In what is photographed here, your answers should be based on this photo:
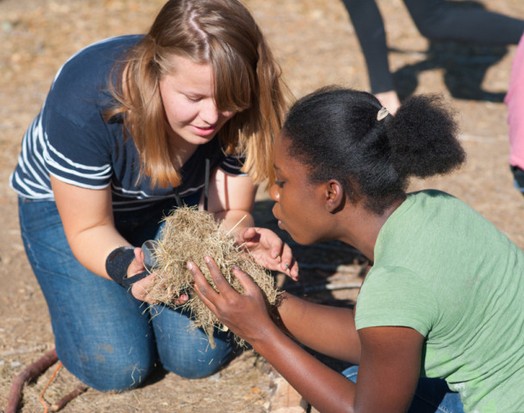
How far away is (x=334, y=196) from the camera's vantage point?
2373 mm

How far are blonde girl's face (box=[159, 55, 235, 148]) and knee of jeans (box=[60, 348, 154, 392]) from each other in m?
0.97

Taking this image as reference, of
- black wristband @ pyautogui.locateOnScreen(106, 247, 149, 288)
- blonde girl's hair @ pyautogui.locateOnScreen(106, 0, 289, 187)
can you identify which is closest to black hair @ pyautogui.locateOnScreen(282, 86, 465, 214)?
blonde girl's hair @ pyautogui.locateOnScreen(106, 0, 289, 187)

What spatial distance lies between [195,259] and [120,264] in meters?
0.43

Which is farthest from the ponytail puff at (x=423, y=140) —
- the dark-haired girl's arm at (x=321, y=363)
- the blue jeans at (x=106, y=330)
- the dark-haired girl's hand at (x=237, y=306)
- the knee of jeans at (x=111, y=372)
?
the knee of jeans at (x=111, y=372)

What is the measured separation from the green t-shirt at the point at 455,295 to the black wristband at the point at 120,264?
104 centimetres

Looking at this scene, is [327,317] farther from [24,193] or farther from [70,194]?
[24,193]

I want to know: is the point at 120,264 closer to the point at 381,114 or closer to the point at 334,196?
the point at 334,196

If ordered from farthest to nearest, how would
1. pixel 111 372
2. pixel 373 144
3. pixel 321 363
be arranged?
pixel 111 372 < pixel 321 363 < pixel 373 144

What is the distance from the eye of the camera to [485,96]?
254 inches

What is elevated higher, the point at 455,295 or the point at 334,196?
the point at 334,196

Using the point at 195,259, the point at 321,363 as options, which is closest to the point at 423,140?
the point at 321,363

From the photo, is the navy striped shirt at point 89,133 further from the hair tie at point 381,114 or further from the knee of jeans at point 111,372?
the hair tie at point 381,114

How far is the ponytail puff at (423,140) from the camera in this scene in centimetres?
227

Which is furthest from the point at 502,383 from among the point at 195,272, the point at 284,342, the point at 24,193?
the point at 24,193
